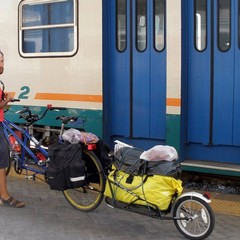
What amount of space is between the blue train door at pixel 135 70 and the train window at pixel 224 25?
29.2 inches

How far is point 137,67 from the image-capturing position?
21.8 feet

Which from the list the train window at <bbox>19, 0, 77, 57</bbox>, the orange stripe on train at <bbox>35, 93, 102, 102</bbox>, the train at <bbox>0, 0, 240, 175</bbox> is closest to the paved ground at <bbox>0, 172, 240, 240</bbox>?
the train at <bbox>0, 0, 240, 175</bbox>

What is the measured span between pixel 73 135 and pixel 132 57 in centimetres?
178

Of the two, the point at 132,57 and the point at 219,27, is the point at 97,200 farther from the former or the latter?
the point at 219,27

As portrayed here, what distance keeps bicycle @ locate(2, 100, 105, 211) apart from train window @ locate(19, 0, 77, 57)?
1.36 metres

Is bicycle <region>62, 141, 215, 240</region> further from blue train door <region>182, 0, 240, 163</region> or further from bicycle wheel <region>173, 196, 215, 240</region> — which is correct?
blue train door <region>182, 0, 240, 163</region>

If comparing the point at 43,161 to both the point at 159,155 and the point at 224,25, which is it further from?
the point at 224,25

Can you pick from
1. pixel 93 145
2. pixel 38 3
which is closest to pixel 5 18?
pixel 38 3

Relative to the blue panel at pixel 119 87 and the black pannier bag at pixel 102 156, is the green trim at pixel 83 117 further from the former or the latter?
the black pannier bag at pixel 102 156

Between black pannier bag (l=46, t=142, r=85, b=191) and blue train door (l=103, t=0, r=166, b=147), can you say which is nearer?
black pannier bag (l=46, t=142, r=85, b=191)

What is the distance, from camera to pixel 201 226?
15.2ft

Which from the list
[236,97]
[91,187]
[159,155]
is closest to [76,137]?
[91,187]

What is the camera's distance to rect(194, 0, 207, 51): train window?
6156mm

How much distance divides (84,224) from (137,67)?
2.39 m
